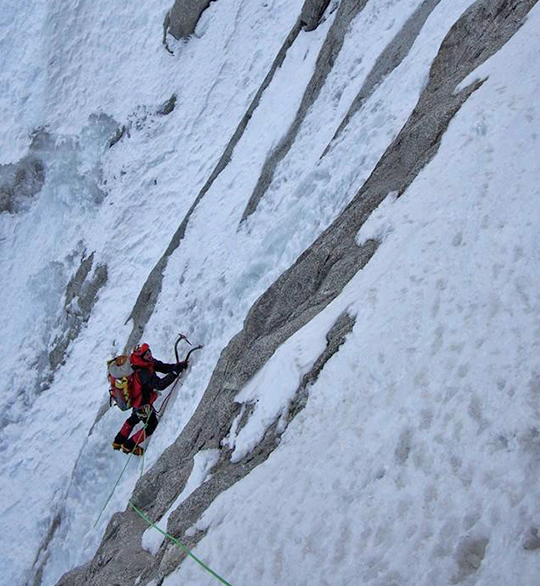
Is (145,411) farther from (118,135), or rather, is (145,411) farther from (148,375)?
(118,135)

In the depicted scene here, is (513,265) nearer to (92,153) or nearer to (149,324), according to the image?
(149,324)

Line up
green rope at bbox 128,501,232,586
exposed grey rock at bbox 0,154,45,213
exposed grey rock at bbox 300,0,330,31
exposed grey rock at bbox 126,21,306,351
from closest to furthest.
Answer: green rope at bbox 128,501,232,586, exposed grey rock at bbox 126,21,306,351, exposed grey rock at bbox 300,0,330,31, exposed grey rock at bbox 0,154,45,213

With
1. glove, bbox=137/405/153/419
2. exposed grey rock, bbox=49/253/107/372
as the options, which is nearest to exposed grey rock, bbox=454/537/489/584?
glove, bbox=137/405/153/419

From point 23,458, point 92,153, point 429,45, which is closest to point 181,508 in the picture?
point 429,45

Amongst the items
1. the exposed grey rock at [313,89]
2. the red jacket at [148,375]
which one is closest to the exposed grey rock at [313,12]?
the exposed grey rock at [313,89]

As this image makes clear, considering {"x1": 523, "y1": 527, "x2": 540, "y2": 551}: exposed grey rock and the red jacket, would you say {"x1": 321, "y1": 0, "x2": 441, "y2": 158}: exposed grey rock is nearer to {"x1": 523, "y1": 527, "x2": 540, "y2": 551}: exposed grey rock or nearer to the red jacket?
the red jacket

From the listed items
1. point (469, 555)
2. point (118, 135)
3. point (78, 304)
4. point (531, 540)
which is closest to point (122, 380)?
point (78, 304)
